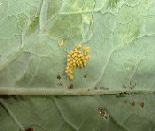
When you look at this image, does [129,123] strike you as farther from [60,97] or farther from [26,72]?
[26,72]

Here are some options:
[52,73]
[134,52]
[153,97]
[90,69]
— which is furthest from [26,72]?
[153,97]

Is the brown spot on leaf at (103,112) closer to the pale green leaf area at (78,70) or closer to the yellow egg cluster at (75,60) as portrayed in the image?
the pale green leaf area at (78,70)

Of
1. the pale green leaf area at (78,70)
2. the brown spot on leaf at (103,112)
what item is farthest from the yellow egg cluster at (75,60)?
the brown spot on leaf at (103,112)

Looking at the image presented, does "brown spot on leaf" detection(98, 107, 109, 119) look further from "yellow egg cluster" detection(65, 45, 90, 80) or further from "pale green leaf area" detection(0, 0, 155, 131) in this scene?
"yellow egg cluster" detection(65, 45, 90, 80)

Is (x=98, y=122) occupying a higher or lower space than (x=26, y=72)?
lower

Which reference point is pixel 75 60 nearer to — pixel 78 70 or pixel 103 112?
pixel 78 70

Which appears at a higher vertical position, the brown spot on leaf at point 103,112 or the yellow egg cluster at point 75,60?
the yellow egg cluster at point 75,60
